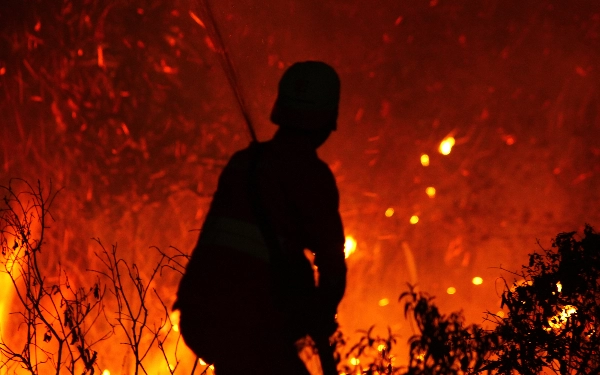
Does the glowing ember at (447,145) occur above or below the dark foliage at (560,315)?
above

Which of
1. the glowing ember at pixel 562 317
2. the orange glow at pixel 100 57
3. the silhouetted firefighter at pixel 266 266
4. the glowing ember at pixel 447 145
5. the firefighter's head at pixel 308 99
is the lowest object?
the silhouetted firefighter at pixel 266 266

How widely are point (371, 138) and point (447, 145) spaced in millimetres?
325

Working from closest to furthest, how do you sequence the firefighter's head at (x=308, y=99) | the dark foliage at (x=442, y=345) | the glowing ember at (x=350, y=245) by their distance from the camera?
the firefighter's head at (x=308, y=99)
the dark foliage at (x=442, y=345)
the glowing ember at (x=350, y=245)

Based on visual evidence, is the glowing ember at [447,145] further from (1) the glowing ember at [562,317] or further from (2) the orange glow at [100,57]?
(2) the orange glow at [100,57]

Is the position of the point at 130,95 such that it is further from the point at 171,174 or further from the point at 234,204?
the point at 234,204

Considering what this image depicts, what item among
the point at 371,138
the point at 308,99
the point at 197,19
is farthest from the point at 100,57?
the point at 308,99

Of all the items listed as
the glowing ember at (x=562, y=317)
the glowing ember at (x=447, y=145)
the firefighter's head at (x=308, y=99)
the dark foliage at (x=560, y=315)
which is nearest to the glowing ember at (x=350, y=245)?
the glowing ember at (x=447, y=145)

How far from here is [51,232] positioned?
A: 13.2 feet

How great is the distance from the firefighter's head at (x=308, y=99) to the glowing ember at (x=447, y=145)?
5.32 ft

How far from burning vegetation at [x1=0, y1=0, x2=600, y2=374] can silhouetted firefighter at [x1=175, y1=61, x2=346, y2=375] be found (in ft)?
5.24

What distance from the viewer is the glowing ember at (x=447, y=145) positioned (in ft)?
13.2

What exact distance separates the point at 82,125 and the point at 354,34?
48.4 inches

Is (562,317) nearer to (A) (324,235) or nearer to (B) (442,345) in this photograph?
(B) (442,345)

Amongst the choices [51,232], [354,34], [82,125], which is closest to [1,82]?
[82,125]
